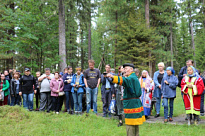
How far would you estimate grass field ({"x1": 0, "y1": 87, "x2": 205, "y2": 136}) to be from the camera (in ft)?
16.9

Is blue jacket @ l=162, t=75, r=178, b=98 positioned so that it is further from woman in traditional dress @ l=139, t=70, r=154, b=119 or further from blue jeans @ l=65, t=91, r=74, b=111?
blue jeans @ l=65, t=91, r=74, b=111

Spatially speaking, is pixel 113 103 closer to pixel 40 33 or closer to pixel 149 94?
pixel 149 94

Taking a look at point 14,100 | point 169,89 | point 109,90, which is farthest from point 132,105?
point 14,100

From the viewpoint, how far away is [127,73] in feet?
12.8

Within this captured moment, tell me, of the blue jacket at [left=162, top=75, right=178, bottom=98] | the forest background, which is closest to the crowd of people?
the blue jacket at [left=162, top=75, right=178, bottom=98]

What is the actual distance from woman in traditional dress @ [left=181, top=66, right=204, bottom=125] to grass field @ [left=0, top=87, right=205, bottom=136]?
0.57 m

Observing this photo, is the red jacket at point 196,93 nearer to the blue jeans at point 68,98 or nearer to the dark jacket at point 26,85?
the blue jeans at point 68,98

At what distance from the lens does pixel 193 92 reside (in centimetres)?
611

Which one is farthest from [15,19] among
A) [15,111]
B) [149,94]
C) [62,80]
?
[149,94]

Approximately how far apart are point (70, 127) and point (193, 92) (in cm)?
462

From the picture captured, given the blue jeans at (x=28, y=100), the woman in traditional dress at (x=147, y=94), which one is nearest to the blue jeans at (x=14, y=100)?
the blue jeans at (x=28, y=100)

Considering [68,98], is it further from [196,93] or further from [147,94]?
[196,93]

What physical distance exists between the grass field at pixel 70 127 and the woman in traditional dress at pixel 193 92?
0.57 m

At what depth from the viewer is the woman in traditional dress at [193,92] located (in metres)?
6.07
